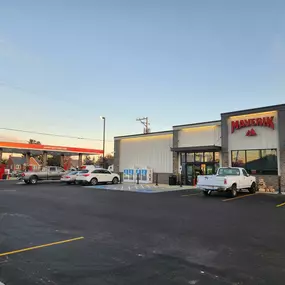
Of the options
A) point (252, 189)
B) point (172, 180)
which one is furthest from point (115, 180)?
point (252, 189)

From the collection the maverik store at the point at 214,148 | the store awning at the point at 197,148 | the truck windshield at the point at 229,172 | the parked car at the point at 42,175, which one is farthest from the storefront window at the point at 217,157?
the parked car at the point at 42,175

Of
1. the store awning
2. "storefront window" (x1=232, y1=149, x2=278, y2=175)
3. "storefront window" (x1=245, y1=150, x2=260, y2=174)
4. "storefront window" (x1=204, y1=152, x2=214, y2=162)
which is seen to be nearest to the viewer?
"storefront window" (x1=232, y1=149, x2=278, y2=175)

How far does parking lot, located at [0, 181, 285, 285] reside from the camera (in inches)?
170

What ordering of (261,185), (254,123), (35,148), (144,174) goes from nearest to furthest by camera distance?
(261,185) → (254,123) → (144,174) → (35,148)

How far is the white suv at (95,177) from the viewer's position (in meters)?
25.9

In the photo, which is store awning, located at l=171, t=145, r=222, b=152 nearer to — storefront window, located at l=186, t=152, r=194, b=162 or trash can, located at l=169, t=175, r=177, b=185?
storefront window, located at l=186, t=152, r=194, b=162

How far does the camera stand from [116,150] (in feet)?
111

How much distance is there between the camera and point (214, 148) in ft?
76.5

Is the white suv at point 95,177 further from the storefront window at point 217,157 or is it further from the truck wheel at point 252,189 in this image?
the truck wheel at point 252,189

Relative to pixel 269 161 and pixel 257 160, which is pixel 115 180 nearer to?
pixel 257 160

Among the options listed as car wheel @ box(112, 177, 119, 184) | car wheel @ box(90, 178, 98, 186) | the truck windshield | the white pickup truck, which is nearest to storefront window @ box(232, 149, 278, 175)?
the white pickup truck

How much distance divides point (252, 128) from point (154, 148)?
35.7ft

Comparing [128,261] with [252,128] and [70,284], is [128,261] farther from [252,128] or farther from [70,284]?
[252,128]

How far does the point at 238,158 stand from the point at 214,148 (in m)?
2.11
